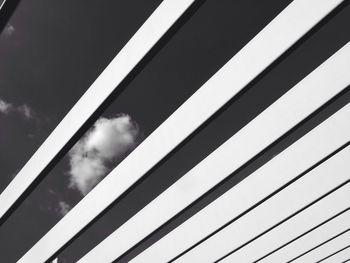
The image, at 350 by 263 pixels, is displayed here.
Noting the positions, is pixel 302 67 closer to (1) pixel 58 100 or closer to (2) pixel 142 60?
(2) pixel 142 60

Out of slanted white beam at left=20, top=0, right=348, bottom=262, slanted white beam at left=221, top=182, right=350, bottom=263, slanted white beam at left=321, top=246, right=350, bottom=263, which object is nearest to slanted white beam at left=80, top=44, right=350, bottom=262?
slanted white beam at left=20, top=0, right=348, bottom=262

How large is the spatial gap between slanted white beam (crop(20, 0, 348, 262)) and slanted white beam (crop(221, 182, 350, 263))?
3.17 m

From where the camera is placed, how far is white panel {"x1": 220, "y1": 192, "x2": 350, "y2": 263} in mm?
8352

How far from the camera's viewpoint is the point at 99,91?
5.88 metres

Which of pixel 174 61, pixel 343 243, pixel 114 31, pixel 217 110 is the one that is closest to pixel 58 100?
pixel 114 31

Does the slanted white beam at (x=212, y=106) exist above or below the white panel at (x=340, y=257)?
above

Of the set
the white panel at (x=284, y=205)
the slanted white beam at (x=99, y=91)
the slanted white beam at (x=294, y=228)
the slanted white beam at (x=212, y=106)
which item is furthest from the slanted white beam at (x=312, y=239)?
the slanted white beam at (x=99, y=91)

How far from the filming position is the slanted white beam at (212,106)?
4.96m

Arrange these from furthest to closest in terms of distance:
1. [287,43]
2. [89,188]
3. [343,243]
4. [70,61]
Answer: [343,243] < [89,188] < [70,61] < [287,43]

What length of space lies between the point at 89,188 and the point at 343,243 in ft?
23.7

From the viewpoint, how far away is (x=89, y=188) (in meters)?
8.05

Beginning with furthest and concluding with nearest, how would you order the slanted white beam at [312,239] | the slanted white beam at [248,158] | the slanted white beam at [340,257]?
the slanted white beam at [340,257] < the slanted white beam at [312,239] < the slanted white beam at [248,158]

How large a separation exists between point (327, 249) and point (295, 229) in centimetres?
206

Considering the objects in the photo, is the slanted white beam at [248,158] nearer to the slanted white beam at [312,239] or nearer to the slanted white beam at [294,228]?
the slanted white beam at [294,228]
